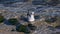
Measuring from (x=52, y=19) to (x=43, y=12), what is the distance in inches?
75.9

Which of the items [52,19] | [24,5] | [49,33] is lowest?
[49,33]

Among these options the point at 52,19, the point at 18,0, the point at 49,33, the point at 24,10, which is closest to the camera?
the point at 49,33

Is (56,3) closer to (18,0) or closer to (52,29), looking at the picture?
(18,0)

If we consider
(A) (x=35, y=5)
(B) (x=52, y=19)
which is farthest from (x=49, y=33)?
(A) (x=35, y=5)

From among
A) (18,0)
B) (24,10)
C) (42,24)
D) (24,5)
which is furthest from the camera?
(18,0)

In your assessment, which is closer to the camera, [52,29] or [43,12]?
[52,29]

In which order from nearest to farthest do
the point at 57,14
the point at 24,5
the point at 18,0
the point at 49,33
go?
the point at 49,33, the point at 57,14, the point at 24,5, the point at 18,0

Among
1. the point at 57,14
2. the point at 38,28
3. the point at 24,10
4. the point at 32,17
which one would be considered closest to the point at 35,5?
the point at 24,10

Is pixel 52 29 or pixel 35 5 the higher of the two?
pixel 35 5

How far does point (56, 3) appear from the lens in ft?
Answer: 62.5

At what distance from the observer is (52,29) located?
12719mm

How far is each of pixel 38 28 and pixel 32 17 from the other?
1292mm

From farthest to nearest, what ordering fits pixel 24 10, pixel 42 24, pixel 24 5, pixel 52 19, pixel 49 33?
pixel 24 5, pixel 24 10, pixel 52 19, pixel 42 24, pixel 49 33

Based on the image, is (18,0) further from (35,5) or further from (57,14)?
(57,14)
